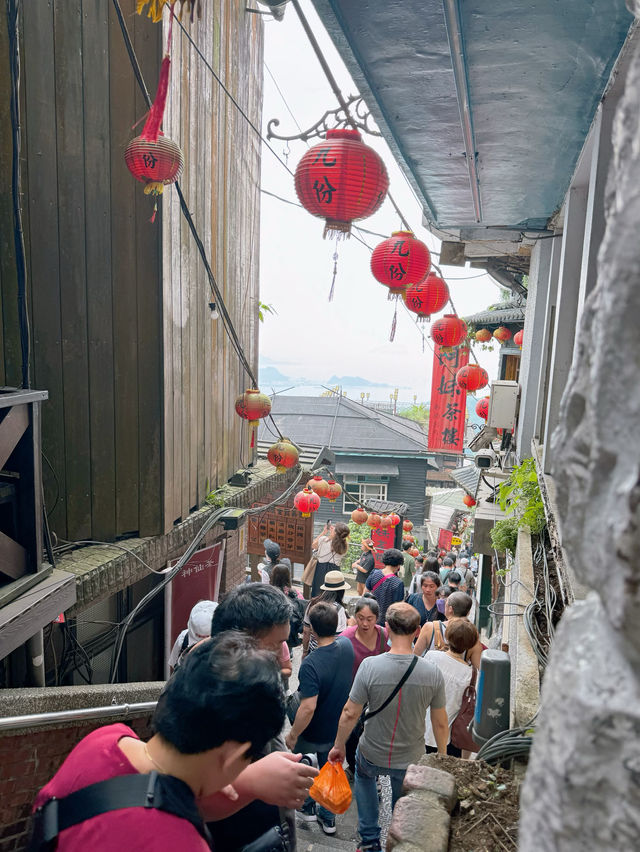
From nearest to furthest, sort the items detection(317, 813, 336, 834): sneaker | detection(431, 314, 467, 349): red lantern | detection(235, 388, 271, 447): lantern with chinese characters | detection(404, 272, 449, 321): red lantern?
detection(317, 813, 336, 834): sneaker → detection(404, 272, 449, 321): red lantern → detection(235, 388, 271, 447): lantern with chinese characters → detection(431, 314, 467, 349): red lantern

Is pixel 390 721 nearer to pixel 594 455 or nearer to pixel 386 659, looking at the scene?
pixel 386 659

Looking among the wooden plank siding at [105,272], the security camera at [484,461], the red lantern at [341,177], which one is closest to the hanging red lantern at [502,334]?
the security camera at [484,461]

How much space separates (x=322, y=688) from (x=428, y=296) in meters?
5.48

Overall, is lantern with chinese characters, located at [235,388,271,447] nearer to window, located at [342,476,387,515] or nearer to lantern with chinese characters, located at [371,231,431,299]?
lantern with chinese characters, located at [371,231,431,299]

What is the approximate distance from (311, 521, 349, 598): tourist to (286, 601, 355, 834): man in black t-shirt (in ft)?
16.1

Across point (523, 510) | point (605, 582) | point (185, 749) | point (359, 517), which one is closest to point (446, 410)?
point (359, 517)

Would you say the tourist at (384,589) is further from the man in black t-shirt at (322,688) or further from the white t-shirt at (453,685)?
the man in black t-shirt at (322,688)

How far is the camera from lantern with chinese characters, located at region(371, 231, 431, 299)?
19.9 feet

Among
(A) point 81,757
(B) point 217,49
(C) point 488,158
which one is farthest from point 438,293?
(A) point 81,757

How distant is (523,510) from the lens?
599 cm

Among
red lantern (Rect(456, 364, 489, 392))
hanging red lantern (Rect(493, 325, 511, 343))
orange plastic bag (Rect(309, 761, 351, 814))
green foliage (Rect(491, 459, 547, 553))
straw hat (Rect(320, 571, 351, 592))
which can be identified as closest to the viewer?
orange plastic bag (Rect(309, 761, 351, 814))

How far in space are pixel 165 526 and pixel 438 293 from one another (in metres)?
4.72

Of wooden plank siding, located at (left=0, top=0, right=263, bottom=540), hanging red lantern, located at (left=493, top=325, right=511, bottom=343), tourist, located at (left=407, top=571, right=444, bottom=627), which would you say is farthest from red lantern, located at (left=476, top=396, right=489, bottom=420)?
wooden plank siding, located at (left=0, top=0, right=263, bottom=540)

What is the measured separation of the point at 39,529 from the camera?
154 inches
